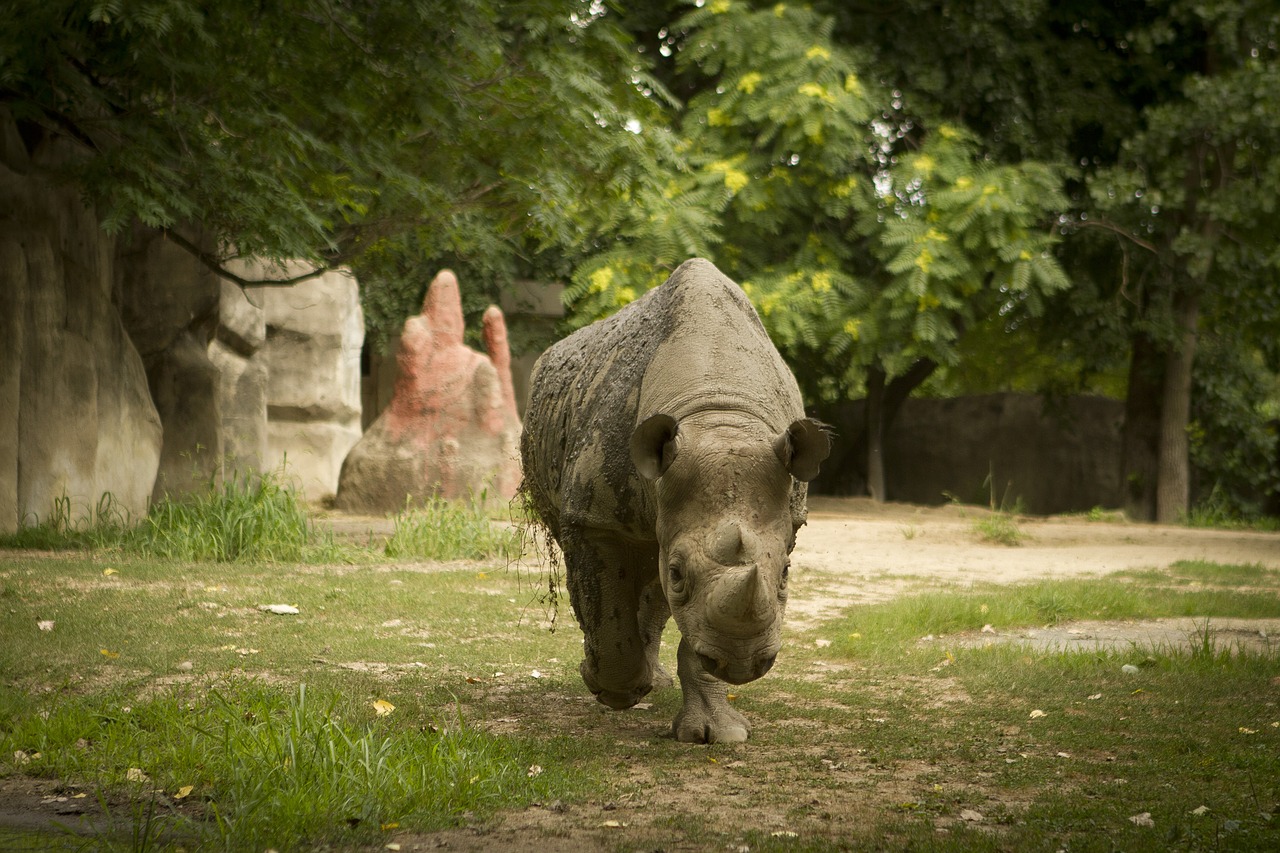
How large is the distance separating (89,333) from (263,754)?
24.9ft

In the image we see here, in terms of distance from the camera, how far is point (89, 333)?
10727mm

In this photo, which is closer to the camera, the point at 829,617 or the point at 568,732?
the point at 568,732

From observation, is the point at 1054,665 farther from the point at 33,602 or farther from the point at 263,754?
the point at 33,602

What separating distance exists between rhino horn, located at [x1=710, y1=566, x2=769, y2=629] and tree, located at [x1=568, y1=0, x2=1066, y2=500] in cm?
1079

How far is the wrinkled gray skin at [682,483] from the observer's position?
4.16 m

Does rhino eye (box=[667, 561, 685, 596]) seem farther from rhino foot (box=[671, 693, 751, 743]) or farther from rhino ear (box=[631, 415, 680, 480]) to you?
rhino foot (box=[671, 693, 751, 743])

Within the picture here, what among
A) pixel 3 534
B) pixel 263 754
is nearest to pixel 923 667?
pixel 263 754

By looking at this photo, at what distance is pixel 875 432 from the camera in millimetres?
20531

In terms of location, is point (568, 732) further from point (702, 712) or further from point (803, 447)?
point (803, 447)

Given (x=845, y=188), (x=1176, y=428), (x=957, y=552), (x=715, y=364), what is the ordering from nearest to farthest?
(x=715, y=364) → (x=957, y=552) → (x=845, y=188) → (x=1176, y=428)

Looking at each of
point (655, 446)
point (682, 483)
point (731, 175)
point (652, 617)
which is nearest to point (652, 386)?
point (655, 446)

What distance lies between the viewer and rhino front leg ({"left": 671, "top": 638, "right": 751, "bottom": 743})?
5066 millimetres

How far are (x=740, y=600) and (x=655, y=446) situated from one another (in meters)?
0.66

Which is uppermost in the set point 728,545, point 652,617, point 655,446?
point 655,446
